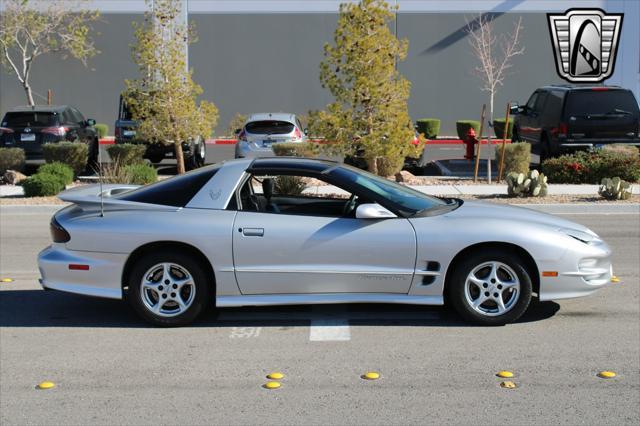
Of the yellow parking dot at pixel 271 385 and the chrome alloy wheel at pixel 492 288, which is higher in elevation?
the chrome alloy wheel at pixel 492 288

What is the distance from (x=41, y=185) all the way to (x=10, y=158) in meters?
3.14

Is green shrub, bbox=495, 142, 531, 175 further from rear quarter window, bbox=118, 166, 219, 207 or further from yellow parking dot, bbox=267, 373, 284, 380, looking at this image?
yellow parking dot, bbox=267, 373, 284, 380

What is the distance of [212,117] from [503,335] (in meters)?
14.5

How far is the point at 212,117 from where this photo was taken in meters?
21.0

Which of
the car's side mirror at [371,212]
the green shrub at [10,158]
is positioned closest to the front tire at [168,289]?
the car's side mirror at [371,212]

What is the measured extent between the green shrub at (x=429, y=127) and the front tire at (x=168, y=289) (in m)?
27.5

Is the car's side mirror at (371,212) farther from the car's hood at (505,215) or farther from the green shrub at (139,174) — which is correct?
the green shrub at (139,174)

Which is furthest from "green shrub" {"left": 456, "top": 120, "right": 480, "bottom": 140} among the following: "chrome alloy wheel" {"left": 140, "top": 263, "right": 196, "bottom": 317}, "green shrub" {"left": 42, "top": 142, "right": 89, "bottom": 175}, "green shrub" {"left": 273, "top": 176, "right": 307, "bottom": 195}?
"chrome alloy wheel" {"left": 140, "top": 263, "right": 196, "bottom": 317}

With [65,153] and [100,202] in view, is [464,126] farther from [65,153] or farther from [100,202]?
[100,202]

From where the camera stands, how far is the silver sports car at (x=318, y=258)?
7469 millimetres

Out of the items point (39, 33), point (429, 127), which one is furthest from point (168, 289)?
point (39, 33)

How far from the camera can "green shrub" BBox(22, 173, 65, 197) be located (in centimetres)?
1766

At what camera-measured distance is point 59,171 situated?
18359 millimetres

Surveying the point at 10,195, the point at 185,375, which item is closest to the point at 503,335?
the point at 185,375
